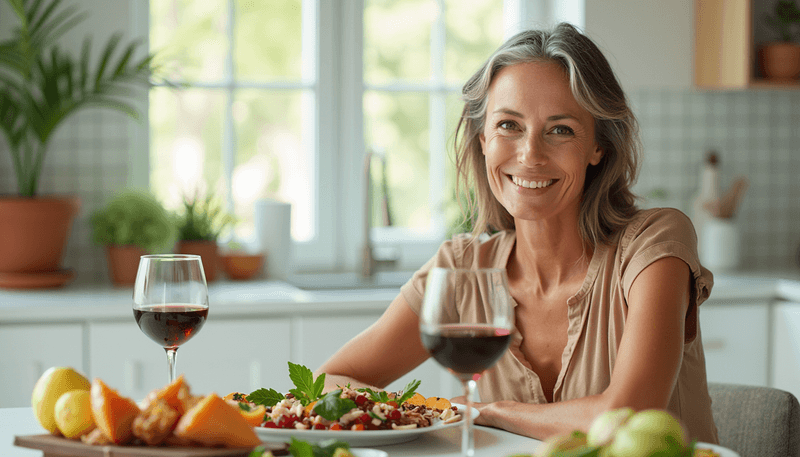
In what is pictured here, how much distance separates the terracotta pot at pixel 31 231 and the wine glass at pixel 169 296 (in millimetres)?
1654

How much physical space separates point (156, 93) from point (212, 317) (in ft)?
3.40

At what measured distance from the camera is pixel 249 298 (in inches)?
96.2

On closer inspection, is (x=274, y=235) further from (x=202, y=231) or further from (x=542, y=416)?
(x=542, y=416)

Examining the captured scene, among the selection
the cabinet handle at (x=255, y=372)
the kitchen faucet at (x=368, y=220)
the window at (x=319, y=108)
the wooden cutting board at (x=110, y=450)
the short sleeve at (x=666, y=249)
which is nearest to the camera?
the wooden cutting board at (x=110, y=450)

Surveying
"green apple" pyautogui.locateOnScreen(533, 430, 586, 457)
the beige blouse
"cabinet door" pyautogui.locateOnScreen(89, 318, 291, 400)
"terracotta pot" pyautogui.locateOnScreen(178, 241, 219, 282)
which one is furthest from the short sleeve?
"terracotta pot" pyautogui.locateOnScreen(178, 241, 219, 282)

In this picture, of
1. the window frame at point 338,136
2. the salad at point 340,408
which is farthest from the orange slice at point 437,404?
the window frame at point 338,136

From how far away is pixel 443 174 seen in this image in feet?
10.9

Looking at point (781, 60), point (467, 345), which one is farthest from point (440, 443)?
point (781, 60)

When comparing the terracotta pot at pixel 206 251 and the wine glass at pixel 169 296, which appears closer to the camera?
the wine glass at pixel 169 296

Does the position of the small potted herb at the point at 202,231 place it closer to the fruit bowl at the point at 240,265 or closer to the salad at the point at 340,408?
the fruit bowl at the point at 240,265

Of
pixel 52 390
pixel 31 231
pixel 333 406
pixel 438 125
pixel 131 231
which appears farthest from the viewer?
pixel 438 125

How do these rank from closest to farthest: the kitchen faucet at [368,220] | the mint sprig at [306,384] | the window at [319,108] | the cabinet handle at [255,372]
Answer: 1. the mint sprig at [306,384]
2. the cabinet handle at [255,372]
3. the kitchen faucet at [368,220]
4. the window at [319,108]

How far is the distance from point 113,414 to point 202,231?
2074mm

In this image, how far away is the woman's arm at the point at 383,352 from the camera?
158 centimetres
